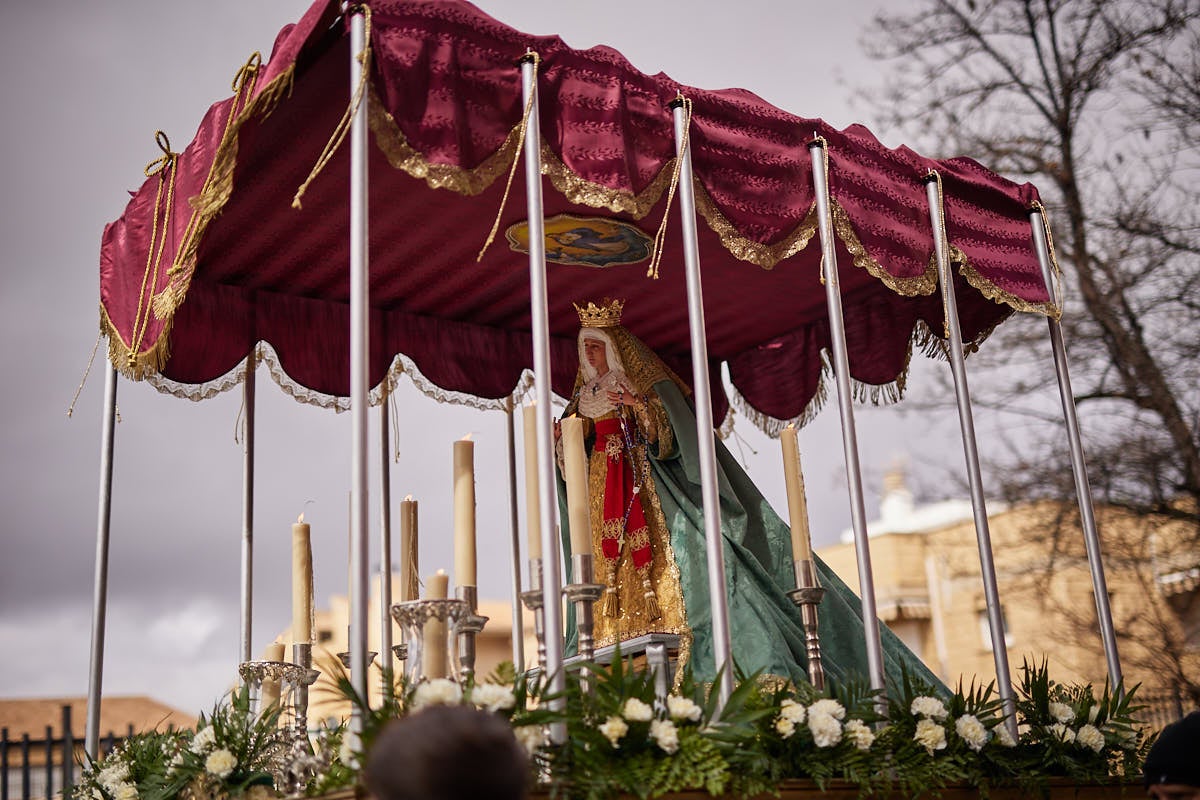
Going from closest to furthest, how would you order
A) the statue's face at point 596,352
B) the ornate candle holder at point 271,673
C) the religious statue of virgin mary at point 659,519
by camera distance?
1. the ornate candle holder at point 271,673
2. the religious statue of virgin mary at point 659,519
3. the statue's face at point 596,352

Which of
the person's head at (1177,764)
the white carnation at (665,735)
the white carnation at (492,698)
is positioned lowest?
the person's head at (1177,764)

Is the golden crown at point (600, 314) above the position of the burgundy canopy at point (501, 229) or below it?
below

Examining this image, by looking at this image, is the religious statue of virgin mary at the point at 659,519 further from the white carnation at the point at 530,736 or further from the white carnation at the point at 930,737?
the white carnation at the point at 530,736

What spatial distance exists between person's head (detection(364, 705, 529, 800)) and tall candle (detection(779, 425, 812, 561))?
11.8 ft

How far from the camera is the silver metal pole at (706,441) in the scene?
4.50 meters

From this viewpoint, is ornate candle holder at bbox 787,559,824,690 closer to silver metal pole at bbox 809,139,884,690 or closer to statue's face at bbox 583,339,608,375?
silver metal pole at bbox 809,139,884,690

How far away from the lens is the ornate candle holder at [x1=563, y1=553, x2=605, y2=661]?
4.54m

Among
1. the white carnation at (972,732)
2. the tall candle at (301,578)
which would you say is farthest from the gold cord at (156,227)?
the white carnation at (972,732)

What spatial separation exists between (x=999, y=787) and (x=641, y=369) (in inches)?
104

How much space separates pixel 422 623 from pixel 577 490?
80 cm

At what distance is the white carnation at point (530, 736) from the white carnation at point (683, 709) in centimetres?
47

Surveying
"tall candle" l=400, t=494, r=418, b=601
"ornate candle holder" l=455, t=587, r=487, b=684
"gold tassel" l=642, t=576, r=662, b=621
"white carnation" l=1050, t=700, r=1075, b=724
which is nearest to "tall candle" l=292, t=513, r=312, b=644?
"tall candle" l=400, t=494, r=418, b=601

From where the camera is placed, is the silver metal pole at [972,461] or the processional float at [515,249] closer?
the processional float at [515,249]

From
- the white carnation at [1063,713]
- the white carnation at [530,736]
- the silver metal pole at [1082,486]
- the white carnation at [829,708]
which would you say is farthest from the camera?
the silver metal pole at [1082,486]
